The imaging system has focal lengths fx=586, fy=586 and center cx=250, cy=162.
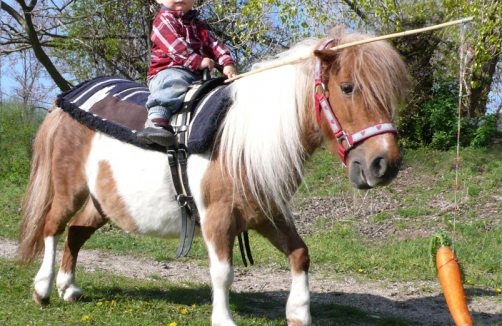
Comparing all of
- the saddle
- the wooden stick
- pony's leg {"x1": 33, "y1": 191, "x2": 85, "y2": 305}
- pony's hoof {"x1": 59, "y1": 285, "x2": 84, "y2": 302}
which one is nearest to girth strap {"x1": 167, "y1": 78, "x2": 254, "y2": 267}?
the saddle

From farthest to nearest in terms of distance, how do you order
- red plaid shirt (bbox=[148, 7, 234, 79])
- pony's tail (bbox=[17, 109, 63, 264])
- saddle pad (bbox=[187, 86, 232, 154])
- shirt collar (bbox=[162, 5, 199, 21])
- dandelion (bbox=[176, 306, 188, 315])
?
pony's tail (bbox=[17, 109, 63, 264]), dandelion (bbox=[176, 306, 188, 315]), shirt collar (bbox=[162, 5, 199, 21]), red plaid shirt (bbox=[148, 7, 234, 79]), saddle pad (bbox=[187, 86, 232, 154])

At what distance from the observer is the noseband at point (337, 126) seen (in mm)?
3041

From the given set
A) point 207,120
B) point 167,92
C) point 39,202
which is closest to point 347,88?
point 207,120

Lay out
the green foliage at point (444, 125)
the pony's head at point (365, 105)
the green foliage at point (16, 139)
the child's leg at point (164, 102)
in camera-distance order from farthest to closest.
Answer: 1. the green foliage at point (16, 139)
2. the green foliage at point (444, 125)
3. the child's leg at point (164, 102)
4. the pony's head at point (365, 105)

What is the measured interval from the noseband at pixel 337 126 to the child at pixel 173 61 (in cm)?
95

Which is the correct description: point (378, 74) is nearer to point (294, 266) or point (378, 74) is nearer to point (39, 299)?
point (294, 266)

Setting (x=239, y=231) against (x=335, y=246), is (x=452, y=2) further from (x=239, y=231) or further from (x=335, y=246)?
(x=239, y=231)

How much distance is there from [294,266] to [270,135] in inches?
37.7

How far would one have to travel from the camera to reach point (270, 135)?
3465 mm

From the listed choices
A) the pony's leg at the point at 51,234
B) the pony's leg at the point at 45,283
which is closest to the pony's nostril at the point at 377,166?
the pony's leg at the point at 51,234

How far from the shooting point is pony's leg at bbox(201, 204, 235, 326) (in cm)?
352

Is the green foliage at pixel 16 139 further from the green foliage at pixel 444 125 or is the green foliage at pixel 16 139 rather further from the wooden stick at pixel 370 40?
the wooden stick at pixel 370 40

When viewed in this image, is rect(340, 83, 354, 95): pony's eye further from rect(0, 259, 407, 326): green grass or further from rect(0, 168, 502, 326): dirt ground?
rect(0, 259, 407, 326): green grass

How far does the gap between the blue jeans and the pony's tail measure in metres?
1.55
